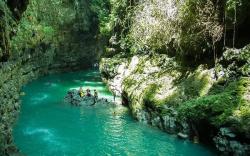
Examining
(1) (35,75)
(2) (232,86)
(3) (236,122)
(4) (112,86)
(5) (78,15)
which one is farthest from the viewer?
(5) (78,15)

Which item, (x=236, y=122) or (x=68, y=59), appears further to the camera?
(x=68, y=59)

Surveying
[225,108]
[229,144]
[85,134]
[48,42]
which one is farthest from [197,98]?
[48,42]

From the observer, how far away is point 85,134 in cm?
2411

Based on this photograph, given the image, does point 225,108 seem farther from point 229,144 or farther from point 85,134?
point 85,134

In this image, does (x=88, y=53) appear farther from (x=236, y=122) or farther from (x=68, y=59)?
(x=236, y=122)

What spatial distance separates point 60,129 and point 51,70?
2590cm

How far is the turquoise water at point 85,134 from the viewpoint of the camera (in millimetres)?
21016

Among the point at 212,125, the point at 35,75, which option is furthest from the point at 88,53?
the point at 212,125

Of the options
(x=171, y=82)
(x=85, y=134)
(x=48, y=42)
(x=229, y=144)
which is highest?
(x=48, y=42)

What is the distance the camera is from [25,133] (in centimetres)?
2417

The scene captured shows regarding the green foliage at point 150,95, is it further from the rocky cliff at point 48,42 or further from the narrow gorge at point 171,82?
the rocky cliff at point 48,42

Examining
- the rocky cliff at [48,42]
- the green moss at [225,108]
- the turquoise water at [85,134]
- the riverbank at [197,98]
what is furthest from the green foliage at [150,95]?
the rocky cliff at [48,42]

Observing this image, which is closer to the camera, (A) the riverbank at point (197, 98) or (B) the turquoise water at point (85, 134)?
(A) the riverbank at point (197, 98)

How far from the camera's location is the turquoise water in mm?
21016
